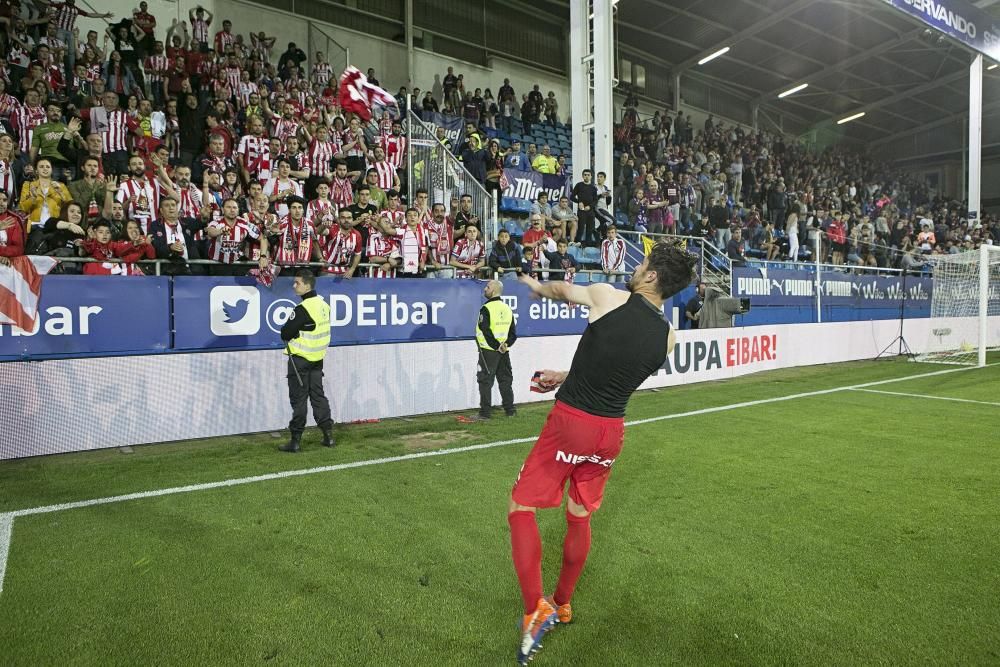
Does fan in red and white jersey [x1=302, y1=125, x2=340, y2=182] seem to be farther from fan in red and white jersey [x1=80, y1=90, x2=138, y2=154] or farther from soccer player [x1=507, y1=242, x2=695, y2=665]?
soccer player [x1=507, y1=242, x2=695, y2=665]

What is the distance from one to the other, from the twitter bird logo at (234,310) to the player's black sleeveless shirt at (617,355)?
6.84 m

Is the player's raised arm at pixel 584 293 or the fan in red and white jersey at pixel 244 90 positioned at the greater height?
the fan in red and white jersey at pixel 244 90

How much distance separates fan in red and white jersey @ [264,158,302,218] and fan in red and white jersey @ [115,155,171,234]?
67.3 inches

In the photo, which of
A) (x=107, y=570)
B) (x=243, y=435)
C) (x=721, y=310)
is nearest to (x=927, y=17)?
(x=721, y=310)

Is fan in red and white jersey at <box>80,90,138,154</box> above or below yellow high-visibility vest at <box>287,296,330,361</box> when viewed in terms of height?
above

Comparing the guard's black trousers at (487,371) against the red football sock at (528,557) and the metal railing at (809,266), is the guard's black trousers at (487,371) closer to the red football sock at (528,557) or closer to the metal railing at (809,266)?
the red football sock at (528,557)

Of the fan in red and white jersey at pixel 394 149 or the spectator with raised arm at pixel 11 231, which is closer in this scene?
the spectator with raised arm at pixel 11 231

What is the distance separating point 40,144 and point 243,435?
18.1ft

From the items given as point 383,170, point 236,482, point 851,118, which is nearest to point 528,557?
point 236,482

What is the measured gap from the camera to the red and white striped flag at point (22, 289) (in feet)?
23.0

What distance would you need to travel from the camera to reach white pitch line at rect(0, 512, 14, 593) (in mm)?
3914

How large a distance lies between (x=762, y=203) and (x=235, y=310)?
21040 millimetres

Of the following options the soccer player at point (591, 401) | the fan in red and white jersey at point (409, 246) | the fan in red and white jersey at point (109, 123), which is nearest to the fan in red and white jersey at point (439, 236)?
the fan in red and white jersey at point (409, 246)

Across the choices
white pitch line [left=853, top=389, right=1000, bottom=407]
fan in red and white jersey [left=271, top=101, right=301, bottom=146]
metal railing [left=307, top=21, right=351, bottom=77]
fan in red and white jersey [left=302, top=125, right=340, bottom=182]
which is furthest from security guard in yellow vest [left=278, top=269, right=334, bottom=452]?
metal railing [left=307, top=21, right=351, bottom=77]
